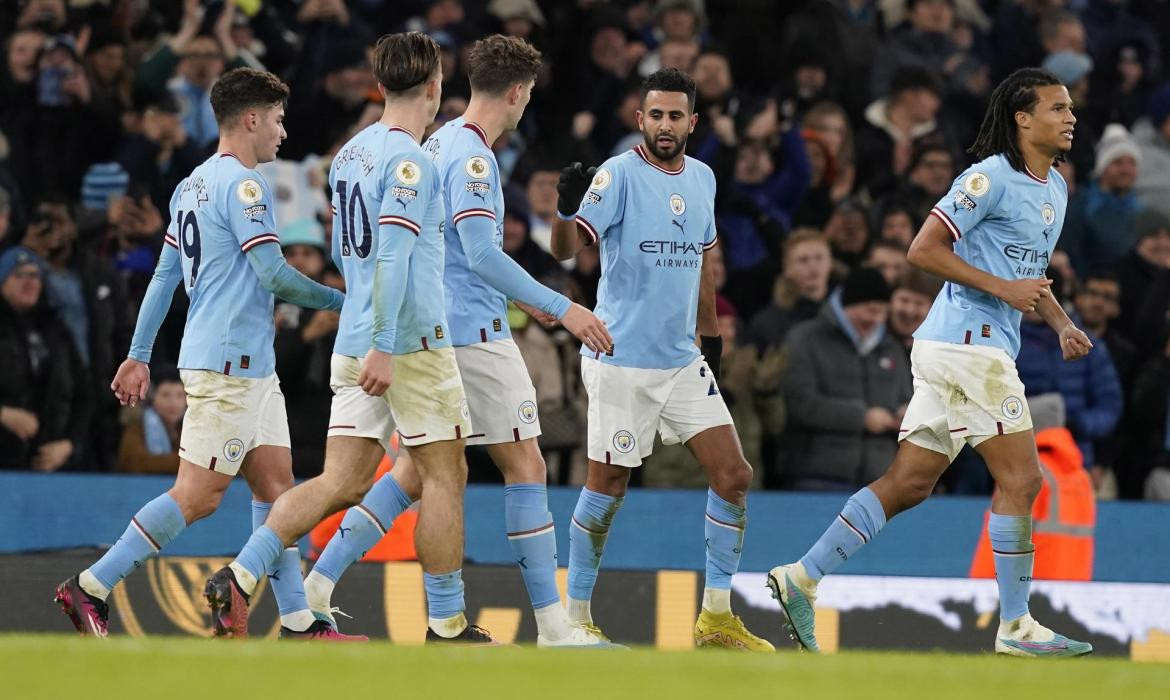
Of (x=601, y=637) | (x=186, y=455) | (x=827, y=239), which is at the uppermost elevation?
(x=827, y=239)

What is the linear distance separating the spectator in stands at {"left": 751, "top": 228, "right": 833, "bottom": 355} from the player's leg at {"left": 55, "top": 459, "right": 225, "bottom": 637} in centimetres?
545

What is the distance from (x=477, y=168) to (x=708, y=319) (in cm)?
171

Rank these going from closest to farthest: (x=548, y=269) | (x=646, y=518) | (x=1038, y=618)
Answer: (x=1038, y=618) → (x=646, y=518) → (x=548, y=269)

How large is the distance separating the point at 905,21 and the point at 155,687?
12.1m

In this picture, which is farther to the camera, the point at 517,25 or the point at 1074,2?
the point at 1074,2

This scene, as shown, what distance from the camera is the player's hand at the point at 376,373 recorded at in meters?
7.63

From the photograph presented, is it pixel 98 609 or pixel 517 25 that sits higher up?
pixel 517 25

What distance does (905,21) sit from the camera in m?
16.6

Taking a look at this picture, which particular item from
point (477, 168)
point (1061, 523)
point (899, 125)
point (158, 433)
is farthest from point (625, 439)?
point (899, 125)

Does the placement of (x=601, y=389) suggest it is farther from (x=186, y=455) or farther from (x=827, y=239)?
(x=827, y=239)

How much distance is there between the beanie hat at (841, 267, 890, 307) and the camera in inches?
499

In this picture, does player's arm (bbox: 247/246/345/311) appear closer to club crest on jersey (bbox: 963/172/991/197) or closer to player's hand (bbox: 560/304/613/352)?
player's hand (bbox: 560/304/613/352)

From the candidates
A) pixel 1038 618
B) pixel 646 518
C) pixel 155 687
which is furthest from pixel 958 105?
pixel 155 687

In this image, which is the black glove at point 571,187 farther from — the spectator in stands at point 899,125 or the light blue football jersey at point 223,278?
the spectator in stands at point 899,125
